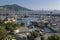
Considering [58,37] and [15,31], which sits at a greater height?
[58,37]

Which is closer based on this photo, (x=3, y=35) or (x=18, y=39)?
(x=3, y=35)

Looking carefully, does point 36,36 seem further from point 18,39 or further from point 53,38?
point 53,38

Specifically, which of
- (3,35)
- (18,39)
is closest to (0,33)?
(3,35)

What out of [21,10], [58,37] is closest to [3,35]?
[58,37]

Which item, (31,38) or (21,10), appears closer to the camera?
(31,38)

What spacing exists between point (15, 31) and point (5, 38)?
83.5 inches

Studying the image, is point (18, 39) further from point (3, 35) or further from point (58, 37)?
point (58, 37)

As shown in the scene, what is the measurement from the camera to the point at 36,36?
470 centimetres

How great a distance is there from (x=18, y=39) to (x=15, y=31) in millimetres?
1268

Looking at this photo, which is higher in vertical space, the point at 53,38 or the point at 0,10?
the point at 53,38

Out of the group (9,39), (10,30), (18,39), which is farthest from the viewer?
(10,30)

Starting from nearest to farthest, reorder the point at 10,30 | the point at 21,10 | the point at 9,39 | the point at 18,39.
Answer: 1. the point at 9,39
2. the point at 18,39
3. the point at 10,30
4. the point at 21,10

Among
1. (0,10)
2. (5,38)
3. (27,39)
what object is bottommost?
(0,10)

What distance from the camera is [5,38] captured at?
3.65 meters
